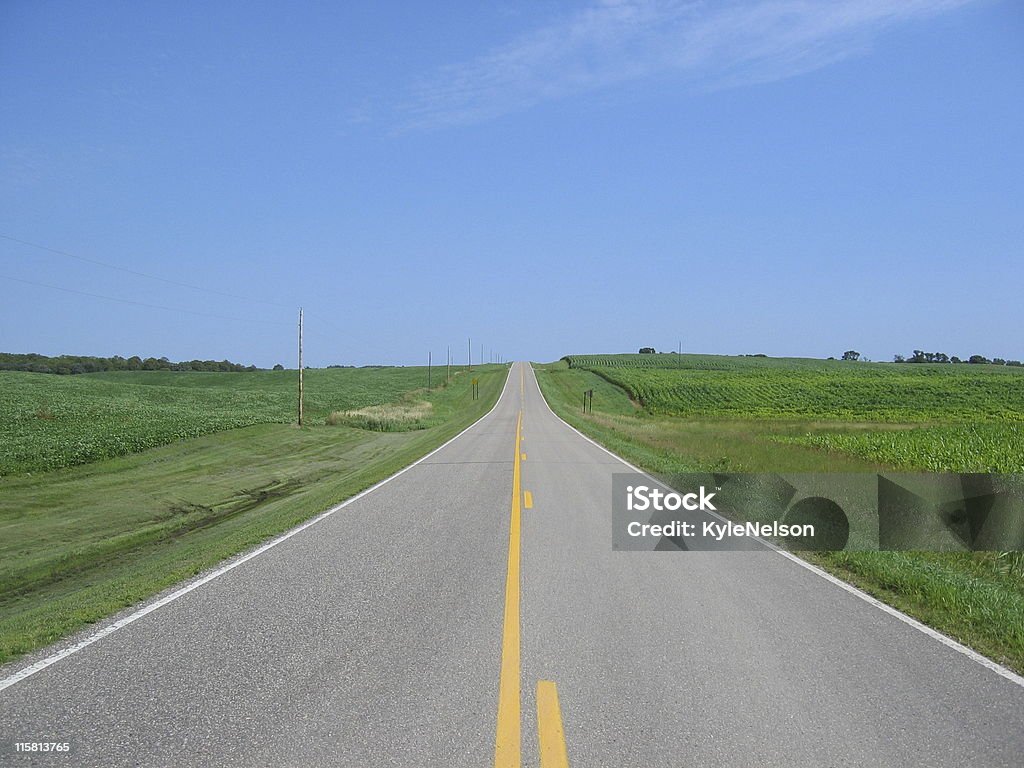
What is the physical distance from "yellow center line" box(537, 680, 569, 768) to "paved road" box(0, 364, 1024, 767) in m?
0.02

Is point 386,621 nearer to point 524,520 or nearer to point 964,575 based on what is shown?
point 524,520

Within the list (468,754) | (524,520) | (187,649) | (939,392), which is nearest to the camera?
(468,754)

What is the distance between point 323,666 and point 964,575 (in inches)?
293

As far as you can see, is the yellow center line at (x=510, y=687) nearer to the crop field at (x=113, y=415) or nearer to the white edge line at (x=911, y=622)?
the white edge line at (x=911, y=622)

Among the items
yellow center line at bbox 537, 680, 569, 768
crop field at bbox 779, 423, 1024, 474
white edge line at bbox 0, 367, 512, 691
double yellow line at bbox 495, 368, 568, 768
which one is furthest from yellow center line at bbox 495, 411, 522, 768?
crop field at bbox 779, 423, 1024, 474

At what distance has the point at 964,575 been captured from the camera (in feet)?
28.5

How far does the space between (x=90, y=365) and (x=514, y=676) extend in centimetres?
12472

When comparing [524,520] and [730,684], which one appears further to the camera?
[524,520]

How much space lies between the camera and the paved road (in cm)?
421

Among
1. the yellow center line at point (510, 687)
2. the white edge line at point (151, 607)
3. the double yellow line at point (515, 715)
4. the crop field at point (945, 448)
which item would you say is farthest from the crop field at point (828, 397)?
the double yellow line at point (515, 715)

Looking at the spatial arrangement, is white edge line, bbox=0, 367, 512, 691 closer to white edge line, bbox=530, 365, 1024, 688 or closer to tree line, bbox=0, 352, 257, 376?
white edge line, bbox=530, 365, 1024, 688

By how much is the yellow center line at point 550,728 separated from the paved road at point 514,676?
21 mm

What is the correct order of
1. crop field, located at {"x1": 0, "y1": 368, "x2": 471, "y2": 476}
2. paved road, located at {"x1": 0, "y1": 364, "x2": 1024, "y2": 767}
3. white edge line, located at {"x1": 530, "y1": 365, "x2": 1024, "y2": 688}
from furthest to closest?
crop field, located at {"x1": 0, "y1": 368, "x2": 471, "y2": 476}
white edge line, located at {"x1": 530, "y1": 365, "x2": 1024, "y2": 688}
paved road, located at {"x1": 0, "y1": 364, "x2": 1024, "y2": 767}

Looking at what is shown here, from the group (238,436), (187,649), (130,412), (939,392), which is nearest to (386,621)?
(187,649)
